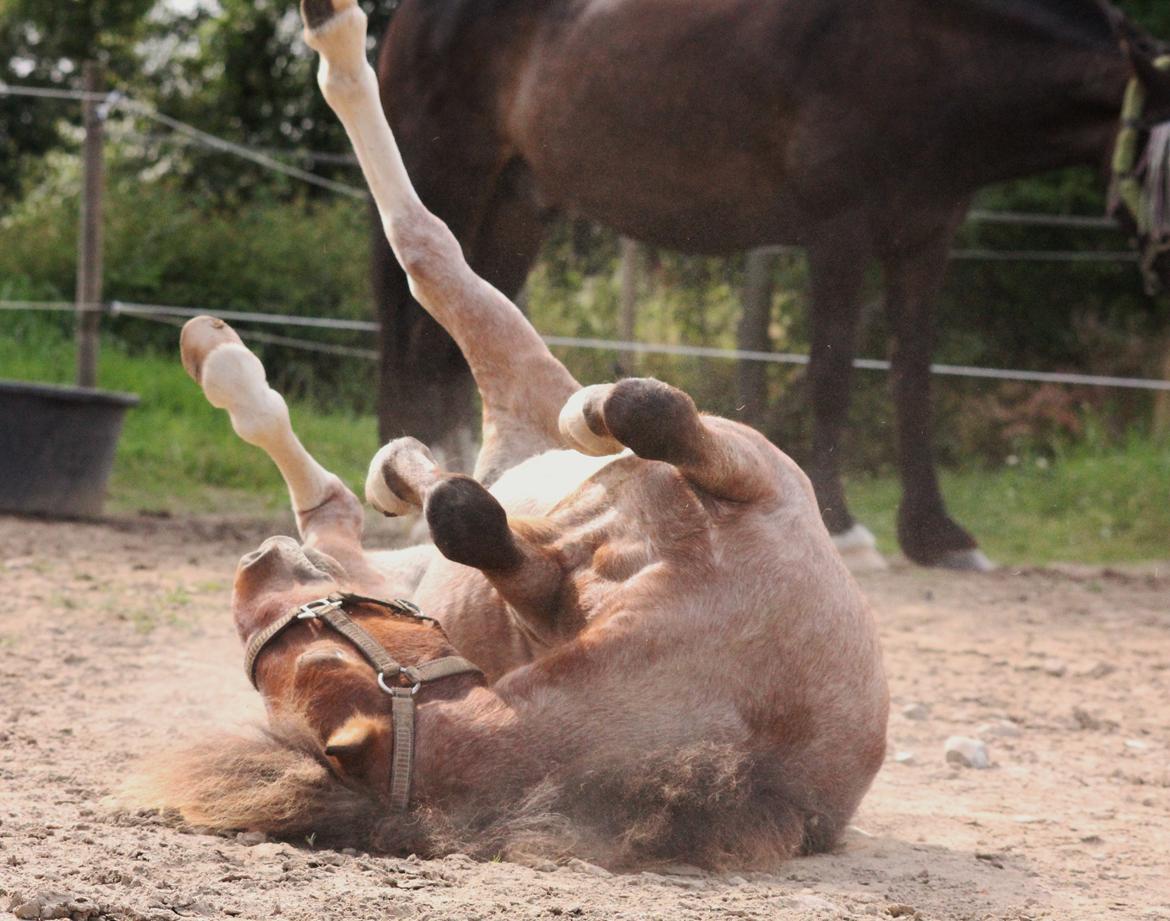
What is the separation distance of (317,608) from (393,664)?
0.57 feet

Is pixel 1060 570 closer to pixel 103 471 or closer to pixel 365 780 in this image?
pixel 103 471

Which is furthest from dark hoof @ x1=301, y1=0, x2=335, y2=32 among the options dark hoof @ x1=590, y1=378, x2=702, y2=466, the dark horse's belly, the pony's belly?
the dark horse's belly

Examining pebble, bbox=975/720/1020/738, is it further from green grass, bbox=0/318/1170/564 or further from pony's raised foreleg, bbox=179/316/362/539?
green grass, bbox=0/318/1170/564

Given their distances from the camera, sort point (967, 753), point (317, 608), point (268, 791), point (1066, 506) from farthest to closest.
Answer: point (1066, 506)
point (967, 753)
point (317, 608)
point (268, 791)

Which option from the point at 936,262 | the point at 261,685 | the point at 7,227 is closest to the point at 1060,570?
the point at 936,262

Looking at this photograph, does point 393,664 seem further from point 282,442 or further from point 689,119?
point 689,119

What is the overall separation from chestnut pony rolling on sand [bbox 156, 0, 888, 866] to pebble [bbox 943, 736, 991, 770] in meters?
0.93

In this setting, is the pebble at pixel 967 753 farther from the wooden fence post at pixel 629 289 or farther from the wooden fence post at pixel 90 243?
the wooden fence post at pixel 629 289

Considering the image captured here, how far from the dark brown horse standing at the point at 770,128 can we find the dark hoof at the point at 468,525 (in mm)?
3523

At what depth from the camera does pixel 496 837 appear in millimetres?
1804

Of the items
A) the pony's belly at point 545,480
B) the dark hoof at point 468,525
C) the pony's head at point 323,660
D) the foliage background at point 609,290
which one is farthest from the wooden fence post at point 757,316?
the dark hoof at point 468,525

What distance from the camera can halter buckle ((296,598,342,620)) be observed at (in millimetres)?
1955

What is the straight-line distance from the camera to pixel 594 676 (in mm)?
1878

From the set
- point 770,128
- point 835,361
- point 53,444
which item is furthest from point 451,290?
point 53,444
